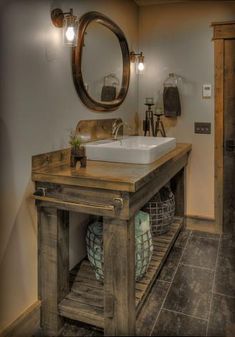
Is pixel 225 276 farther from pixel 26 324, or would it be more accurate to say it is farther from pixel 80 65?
pixel 80 65

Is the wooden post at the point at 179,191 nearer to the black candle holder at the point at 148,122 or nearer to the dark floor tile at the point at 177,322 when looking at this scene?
the black candle holder at the point at 148,122

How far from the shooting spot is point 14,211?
1.48 metres

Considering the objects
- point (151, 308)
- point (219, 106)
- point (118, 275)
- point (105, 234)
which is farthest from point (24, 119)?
point (219, 106)

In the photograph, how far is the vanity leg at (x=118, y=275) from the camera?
1422 millimetres

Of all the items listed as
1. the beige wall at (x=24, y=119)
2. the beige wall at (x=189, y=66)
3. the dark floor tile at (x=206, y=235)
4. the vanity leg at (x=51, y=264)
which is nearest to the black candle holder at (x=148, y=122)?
the beige wall at (x=189, y=66)

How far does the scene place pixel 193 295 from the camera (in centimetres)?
196

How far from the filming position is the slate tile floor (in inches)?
63.1

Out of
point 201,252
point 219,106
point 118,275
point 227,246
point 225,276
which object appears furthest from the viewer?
point 219,106

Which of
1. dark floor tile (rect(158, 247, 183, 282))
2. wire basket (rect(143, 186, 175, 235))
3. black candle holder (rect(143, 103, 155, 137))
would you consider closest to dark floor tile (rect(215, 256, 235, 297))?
dark floor tile (rect(158, 247, 183, 282))

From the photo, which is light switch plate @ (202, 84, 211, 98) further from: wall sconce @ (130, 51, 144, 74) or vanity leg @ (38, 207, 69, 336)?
vanity leg @ (38, 207, 69, 336)

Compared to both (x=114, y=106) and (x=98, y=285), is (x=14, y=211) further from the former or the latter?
(x=114, y=106)

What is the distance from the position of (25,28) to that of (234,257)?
2193 mm

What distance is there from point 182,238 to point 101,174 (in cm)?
160

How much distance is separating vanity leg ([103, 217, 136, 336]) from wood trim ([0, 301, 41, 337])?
40 centimetres
